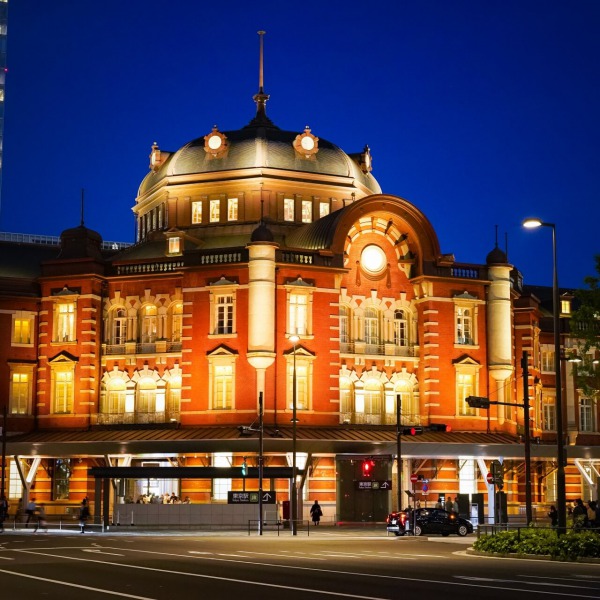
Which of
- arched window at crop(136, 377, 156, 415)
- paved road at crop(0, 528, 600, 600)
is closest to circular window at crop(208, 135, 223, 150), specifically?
arched window at crop(136, 377, 156, 415)

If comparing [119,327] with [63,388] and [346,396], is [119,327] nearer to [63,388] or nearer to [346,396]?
[63,388]

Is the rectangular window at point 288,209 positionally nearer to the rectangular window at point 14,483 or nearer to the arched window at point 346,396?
the arched window at point 346,396

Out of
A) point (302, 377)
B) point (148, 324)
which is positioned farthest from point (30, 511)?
point (302, 377)

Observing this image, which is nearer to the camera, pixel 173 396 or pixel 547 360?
pixel 173 396

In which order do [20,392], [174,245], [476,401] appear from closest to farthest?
[476,401]
[20,392]
[174,245]

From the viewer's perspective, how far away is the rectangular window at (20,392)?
241 feet

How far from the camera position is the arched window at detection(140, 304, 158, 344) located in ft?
238

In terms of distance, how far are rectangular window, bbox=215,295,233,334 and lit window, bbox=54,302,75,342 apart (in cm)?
953

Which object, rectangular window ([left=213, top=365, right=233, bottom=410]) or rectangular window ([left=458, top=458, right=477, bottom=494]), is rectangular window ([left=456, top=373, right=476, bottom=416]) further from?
rectangular window ([left=213, top=365, right=233, bottom=410])

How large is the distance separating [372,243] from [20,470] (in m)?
24.9

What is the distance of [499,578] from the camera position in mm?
27297

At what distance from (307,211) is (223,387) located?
15857mm

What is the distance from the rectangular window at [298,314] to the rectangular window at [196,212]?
12.5 metres

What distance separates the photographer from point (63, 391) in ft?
240
